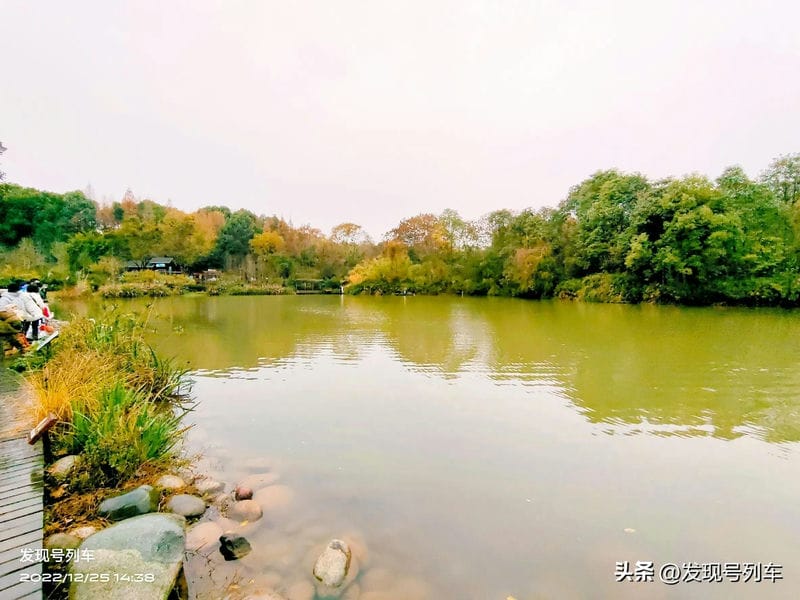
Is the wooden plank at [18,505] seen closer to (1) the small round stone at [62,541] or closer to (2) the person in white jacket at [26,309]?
(1) the small round stone at [62,541]

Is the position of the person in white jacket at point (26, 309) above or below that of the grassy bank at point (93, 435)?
above

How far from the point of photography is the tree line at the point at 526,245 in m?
23.5

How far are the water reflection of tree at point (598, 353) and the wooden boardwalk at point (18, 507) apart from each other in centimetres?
377

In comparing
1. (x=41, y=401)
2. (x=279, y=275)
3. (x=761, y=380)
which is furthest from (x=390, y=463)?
(x=279, y=275)

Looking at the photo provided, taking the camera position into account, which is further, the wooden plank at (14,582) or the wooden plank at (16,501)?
the wooden plank at (16,501)

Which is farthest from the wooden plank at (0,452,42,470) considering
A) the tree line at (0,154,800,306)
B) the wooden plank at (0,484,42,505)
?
the tree line at (0,154,800,306)

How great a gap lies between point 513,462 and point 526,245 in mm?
30044

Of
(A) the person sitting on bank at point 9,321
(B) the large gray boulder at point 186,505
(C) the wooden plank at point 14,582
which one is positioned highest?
(A) the person sitting on bank at point 9,321

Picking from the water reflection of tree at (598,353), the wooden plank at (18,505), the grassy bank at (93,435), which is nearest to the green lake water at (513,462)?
the water reflection of tree at (598,353)

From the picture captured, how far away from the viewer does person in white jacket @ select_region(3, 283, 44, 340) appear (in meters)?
7.21

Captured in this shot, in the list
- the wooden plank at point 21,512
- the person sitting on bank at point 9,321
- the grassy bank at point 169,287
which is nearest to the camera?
the wooden plank at point 21,512

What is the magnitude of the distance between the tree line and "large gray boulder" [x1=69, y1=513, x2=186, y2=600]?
49.0 ft

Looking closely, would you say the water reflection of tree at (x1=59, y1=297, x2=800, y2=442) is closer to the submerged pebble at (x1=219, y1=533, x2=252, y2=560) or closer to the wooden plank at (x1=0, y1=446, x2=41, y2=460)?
the wooden plank at (x1=0, y1=446, x2=41, y2=460)

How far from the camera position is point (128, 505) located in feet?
10.3
